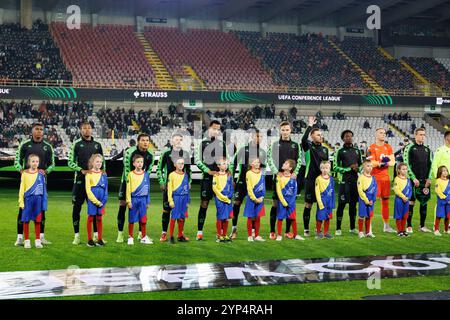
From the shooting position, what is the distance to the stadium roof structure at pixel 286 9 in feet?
130

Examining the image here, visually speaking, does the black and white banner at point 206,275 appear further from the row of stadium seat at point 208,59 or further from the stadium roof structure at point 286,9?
the stadium roof structure at point 286,9

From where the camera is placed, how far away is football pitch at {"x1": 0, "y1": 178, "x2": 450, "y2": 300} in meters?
7.03

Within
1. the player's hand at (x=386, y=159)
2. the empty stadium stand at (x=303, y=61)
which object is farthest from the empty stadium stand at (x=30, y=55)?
the player's hand at (x=386, y=159)

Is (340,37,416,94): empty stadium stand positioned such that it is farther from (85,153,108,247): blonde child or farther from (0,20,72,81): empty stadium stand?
(85,153,108,247): blonde child

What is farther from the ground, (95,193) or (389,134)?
(389,134)

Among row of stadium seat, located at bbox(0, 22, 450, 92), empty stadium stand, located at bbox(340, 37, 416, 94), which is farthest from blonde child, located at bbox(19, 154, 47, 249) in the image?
empty stadium stand, located at bbox(340, 37, 416, 94)

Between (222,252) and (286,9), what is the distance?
1300 inches

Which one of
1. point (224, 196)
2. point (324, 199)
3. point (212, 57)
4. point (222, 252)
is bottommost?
point (222, 252)

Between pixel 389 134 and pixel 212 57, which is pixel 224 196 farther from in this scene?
pixel 212 57

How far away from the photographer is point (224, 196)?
10258mm

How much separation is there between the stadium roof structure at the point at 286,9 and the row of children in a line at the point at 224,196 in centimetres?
2911

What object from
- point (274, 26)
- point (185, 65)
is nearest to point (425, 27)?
point (274, 26)

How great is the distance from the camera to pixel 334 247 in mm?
10000

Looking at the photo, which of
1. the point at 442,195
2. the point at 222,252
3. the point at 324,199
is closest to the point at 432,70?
the point at 442,195
